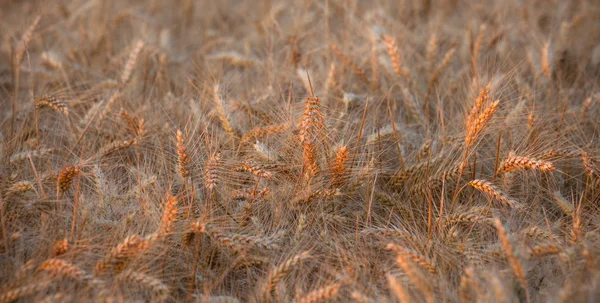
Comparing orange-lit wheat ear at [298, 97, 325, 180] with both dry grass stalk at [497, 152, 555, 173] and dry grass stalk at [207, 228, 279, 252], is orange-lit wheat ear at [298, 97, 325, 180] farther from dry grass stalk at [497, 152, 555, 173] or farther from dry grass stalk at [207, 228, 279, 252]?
dry grass stalk at [497, 152, 555, 173]

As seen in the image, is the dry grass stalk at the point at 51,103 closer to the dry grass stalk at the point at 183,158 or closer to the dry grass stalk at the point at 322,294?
the dry grass stalk at the point at 183,158

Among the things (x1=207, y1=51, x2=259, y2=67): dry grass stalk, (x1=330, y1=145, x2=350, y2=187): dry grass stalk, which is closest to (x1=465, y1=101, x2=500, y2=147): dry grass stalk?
(x1=330, y1=145, x2=350, y2=187): dry grass stalk

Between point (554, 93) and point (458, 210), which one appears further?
point (554, 93)

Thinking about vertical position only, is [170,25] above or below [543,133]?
below

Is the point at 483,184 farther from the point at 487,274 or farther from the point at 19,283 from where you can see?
the point at 19,283

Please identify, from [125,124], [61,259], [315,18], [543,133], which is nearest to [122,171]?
[125,124]

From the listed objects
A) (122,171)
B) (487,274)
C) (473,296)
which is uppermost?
(487,274)

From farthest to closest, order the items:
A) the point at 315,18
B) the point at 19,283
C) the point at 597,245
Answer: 1. the point at 315,18
2. the point at 597,245
3. the point at 19,283

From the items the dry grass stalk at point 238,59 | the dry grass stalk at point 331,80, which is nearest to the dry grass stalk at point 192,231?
the dry grass stalk at point 331,80
